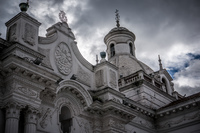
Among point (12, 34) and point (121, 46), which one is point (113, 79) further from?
point (121, 46)

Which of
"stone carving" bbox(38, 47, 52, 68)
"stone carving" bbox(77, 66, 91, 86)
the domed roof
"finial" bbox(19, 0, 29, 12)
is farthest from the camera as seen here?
the domed roof

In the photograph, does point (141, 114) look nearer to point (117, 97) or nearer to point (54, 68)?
point (117, 97)

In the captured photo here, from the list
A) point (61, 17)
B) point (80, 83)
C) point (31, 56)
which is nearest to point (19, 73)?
point (31, 56)

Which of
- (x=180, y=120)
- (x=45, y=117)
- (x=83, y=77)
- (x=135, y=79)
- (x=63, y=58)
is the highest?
(x=135, y=79)

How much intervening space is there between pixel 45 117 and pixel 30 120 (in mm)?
1905

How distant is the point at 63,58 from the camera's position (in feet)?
55.1

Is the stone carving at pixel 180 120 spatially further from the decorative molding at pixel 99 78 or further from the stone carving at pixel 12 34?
the stone carving at pixel 12 34

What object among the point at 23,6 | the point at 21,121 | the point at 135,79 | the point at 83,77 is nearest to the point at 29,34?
the point at 23,6

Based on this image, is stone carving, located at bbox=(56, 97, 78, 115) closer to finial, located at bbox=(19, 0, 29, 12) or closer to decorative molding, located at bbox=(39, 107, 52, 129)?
decorative molding, located at bbox=(39, 107, 52, 129)

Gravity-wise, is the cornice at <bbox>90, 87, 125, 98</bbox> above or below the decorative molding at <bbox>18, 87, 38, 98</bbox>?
above

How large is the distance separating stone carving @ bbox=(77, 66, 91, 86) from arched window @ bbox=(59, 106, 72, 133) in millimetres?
2224

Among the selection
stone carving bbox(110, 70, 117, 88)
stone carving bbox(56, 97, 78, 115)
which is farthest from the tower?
stone carving bbox(56, 97, 78, 115)

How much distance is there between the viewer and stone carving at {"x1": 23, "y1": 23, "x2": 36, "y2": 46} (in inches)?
554

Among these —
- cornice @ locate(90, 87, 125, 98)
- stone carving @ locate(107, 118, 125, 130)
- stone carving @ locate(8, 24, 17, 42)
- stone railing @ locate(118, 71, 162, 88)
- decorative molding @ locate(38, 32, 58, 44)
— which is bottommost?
stone carving @ locate(107, 118, 125, 130)
